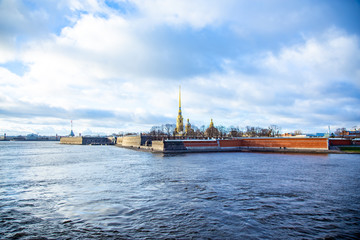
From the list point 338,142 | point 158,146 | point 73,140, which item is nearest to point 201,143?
point 158,146

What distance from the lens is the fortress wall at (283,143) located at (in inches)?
1496

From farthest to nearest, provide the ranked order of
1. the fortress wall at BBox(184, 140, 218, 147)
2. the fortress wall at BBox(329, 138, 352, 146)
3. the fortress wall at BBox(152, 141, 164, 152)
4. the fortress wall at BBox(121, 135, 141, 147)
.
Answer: the fortress wall at BBox(121, 135, 141, 147) < the fortress wall at BBox(184, 140, 218, 147) < the fortress wall at BBox(152, 141, 164, 152) < the fortress wall at BBox(329, 138, 352, 146)

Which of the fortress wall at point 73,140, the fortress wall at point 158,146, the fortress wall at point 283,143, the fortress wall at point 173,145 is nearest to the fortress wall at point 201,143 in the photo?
the fortress wall at point 173,145

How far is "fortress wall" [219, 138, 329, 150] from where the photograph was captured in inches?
1496

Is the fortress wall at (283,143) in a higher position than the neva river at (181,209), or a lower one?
higher

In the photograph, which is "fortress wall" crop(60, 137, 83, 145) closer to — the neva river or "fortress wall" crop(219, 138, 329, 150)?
"fortress wall" crop(219, 138, 329, 150)

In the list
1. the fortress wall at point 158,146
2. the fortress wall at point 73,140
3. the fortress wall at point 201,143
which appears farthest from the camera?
the fortress wall at point 73,140

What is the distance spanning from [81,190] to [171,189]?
4.76m

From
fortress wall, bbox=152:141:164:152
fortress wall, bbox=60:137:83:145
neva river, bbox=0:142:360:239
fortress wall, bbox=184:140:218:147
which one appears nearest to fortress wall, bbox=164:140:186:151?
fortress wall, bbox=152:141:164:152

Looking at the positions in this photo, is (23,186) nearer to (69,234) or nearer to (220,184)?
(69,234)

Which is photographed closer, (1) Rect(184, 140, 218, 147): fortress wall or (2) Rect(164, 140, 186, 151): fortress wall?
(2) Rect(164, 140, 186, 151): fortress wall

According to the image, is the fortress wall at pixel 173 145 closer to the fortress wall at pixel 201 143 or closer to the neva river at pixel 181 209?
the fortress wall at pixel 201 143

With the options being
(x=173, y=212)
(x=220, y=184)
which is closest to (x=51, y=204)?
(x=173, y=212)

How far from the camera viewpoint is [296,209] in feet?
32.2
